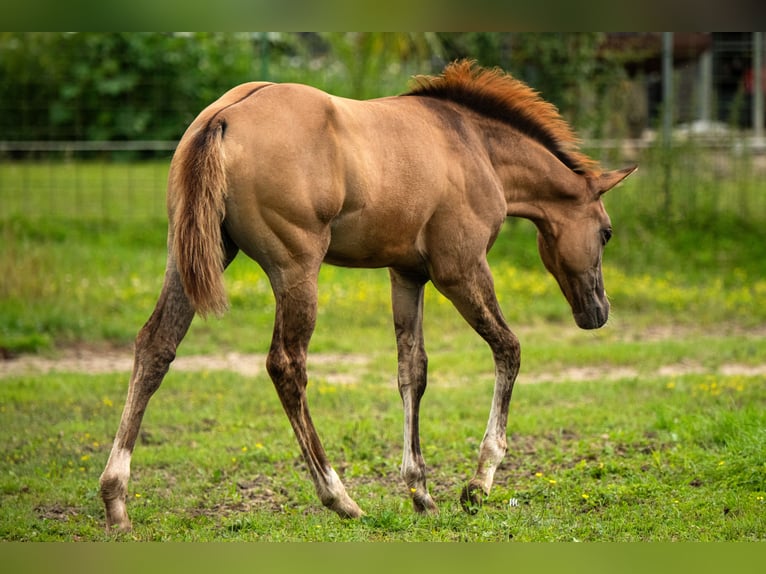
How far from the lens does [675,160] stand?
1250cm

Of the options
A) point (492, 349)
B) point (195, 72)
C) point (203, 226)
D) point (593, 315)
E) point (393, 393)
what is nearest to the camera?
point (203, 226)

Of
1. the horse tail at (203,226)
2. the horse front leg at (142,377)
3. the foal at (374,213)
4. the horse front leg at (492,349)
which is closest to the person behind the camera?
the horse tail at (203,226)

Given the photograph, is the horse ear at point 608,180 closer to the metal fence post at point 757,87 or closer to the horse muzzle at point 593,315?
the horse muzzle at point 593,315

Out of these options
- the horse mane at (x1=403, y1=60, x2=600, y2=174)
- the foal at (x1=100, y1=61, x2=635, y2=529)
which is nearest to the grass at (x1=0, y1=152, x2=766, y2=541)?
the foal at (x1=100, y1=61, x2=635, y2=529)

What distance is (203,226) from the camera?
4418 millimetres

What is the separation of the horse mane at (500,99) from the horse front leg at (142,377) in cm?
183

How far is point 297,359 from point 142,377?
727mm

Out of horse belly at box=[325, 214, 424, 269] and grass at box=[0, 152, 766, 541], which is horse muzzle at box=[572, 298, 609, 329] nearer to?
grass at box=[0, 152, 766, 541]

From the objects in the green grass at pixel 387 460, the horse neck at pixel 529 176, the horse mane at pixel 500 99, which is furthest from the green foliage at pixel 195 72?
the horse neck at pixel 529 176

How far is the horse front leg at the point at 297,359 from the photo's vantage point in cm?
473

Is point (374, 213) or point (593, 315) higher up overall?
point (374, 213)

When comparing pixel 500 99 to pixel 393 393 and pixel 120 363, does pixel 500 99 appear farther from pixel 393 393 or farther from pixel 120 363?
pixel 120 363

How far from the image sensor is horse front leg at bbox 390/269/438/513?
5379 millimetres

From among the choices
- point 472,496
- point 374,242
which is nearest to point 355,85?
point 374,242
